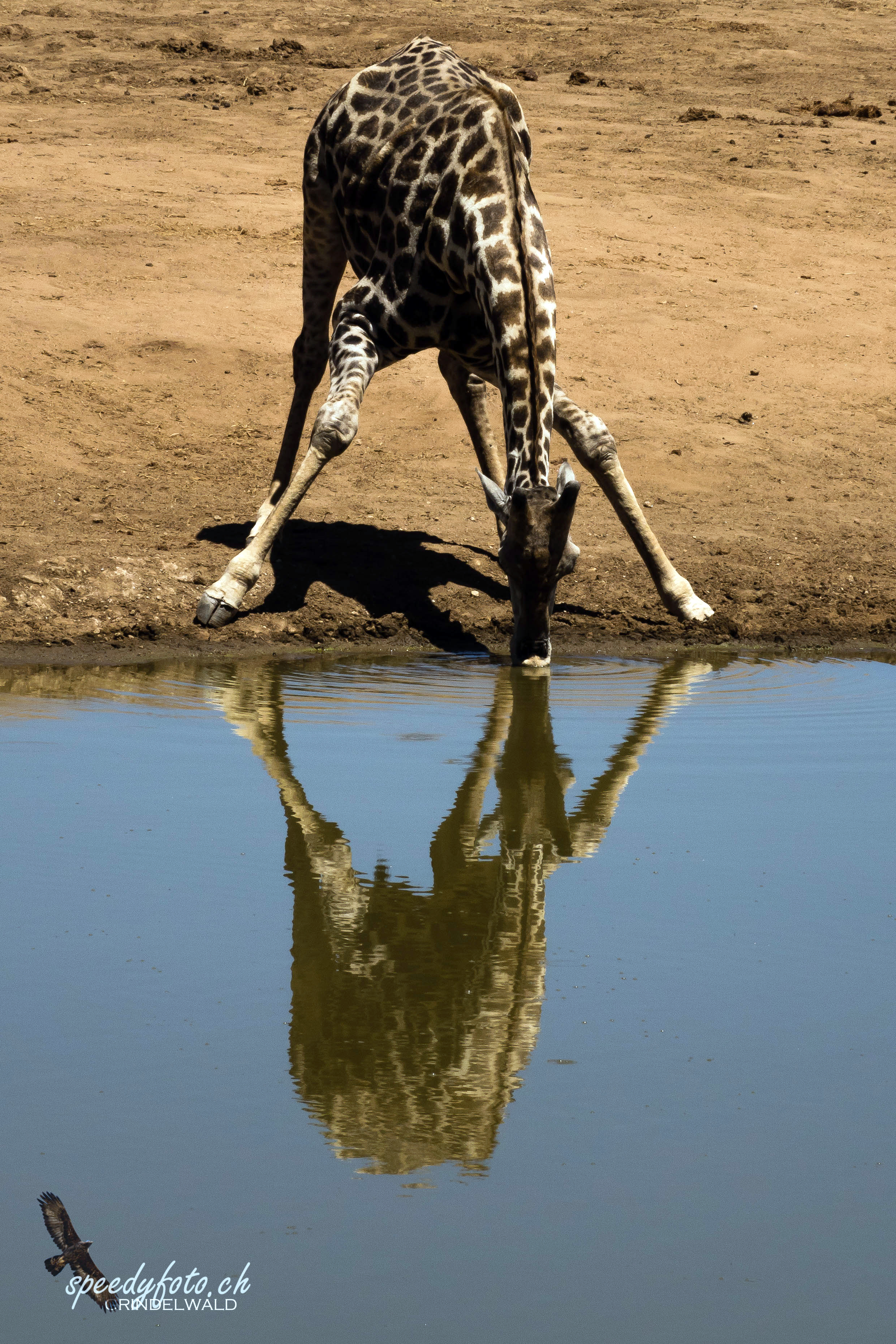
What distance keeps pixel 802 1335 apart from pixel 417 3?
22.1 meters

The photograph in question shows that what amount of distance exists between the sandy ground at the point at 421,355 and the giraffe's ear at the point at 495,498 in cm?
102

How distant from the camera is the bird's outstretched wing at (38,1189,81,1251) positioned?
8.28 feet

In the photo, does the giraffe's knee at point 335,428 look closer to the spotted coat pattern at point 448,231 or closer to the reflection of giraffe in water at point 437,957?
the spotted coat pattern at point 448,231

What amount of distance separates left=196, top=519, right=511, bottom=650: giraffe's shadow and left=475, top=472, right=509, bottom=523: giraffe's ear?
3.12 feet

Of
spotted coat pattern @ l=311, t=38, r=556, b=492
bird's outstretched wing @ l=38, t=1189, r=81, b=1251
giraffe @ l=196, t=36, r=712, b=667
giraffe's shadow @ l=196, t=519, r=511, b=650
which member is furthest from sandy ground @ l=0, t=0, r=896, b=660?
bird's outstretched wing @ l=38, t=1189, r=81, b=1251

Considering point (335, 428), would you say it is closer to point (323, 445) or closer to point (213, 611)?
point (323, 445)

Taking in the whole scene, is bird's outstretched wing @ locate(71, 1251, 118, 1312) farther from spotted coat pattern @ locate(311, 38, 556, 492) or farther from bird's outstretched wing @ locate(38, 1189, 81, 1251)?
spotted coat pattern @ locate(311, 38, 556, 492)

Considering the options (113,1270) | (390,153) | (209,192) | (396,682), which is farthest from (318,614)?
(209,192)

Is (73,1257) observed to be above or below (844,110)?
below

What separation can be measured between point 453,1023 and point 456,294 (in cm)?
469

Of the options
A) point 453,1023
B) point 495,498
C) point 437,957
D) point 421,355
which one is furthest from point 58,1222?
point 421,355

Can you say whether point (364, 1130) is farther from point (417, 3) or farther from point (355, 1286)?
point (417, 3)

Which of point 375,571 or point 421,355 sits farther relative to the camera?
point 421,355

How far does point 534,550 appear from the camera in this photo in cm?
648
